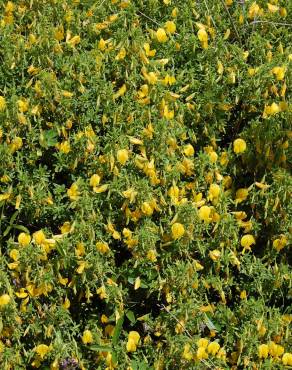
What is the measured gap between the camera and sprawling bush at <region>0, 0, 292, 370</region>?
10.1 feet

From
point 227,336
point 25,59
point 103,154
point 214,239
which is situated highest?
point 25,59

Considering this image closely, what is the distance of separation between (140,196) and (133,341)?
521 millimetres

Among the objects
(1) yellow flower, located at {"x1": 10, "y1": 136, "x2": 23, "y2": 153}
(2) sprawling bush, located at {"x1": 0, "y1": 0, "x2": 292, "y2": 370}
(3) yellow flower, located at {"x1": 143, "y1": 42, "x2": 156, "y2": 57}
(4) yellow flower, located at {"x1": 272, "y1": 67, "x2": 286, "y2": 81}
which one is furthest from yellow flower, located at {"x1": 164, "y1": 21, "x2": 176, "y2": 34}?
(1) yellow flower, located at {"x1": 10, "y1": 136, "x2": 23, "y2": 153}

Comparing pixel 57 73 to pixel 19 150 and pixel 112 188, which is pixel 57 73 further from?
pixel 112 188

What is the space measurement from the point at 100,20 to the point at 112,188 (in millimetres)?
837

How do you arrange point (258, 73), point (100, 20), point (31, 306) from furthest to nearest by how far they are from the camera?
1. point (100, 20)
2. point (258, 73)
3. point (31, 306)

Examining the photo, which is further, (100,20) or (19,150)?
(100,20)

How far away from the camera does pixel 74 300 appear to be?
3250mm

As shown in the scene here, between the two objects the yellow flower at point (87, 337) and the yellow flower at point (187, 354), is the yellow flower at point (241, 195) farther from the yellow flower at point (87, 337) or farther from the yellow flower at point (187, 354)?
the yellow flower at point (87, 337)

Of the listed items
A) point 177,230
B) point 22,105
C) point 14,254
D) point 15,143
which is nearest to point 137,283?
point 177,230

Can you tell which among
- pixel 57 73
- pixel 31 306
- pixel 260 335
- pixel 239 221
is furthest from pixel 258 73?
pixel 31 306

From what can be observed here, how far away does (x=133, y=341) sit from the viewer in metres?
3.11

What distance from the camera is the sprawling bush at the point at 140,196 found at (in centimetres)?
308

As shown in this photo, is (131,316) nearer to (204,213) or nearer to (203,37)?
(204,213)
